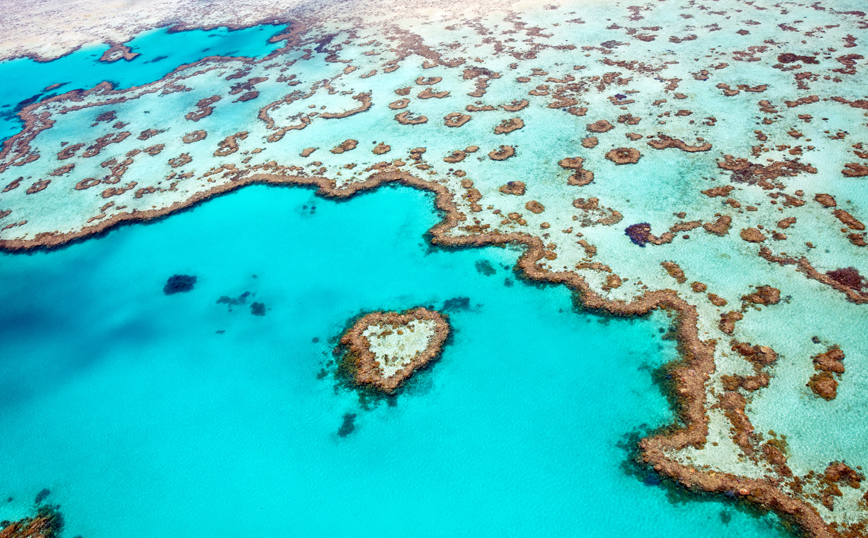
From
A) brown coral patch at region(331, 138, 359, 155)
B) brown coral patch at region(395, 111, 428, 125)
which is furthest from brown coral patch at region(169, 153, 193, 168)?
brown coral patch at region(395, 111, 428, 125)

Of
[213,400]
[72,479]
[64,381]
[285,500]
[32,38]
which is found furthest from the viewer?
[32,38]

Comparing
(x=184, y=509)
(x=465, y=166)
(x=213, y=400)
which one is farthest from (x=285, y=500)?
(x=465, y=166)

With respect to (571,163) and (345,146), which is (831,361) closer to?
(571,163)

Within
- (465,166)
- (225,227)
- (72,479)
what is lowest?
(72,479)

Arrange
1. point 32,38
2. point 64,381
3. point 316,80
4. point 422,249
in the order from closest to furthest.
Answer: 1. point 64,381
2. point 422,249
3. point 316,80
4. point 32,38

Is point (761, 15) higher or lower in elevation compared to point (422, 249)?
higher

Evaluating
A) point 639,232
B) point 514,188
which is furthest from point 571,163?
point 639,232

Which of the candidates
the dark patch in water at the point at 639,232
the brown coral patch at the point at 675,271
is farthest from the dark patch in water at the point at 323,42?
the brown coral patch at the point at 675,271

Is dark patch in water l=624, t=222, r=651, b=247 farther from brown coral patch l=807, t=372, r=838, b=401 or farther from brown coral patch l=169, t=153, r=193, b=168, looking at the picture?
brown coral patch l=169, t=153, r=193, b=168

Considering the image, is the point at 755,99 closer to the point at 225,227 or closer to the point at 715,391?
the point at 715,391
